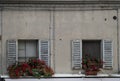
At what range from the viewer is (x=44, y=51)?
1711 cm

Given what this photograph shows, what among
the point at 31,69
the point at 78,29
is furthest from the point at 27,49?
the point at 78,29

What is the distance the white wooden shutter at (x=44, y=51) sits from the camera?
56.1 ft

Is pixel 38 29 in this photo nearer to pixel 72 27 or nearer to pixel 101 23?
pixel 72 27

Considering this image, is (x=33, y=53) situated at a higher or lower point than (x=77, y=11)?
lower

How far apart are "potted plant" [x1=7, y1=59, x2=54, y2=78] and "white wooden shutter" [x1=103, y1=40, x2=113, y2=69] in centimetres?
202

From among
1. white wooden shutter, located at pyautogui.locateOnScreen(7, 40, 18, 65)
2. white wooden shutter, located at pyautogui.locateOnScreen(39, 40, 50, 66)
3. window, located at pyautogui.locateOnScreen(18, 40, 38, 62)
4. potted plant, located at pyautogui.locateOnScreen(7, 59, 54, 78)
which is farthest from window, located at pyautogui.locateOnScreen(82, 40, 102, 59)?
white wooden shutter, located at pyautogui.locateOnScreen(7, 40, 18, 65)

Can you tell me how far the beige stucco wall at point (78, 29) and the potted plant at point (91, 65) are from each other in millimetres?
534

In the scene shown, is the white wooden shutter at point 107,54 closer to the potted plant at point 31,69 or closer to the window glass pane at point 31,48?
the potted plant at point 31,69

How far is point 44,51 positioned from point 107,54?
231cm

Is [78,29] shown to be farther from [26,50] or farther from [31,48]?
[26,50]

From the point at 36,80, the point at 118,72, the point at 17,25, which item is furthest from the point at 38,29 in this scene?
the point at 118,72

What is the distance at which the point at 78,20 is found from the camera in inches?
679

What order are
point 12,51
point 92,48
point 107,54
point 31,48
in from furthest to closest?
point 92,48
point 31,48
point 107,54
point 12,51

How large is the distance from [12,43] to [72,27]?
227cm
